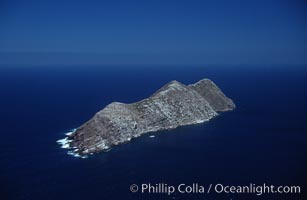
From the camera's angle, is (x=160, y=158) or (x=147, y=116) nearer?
(x=160, y=158)

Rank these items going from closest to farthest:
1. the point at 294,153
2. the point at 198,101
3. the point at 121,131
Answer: the point at 294,153
the point at 121,131
the point at 198,101

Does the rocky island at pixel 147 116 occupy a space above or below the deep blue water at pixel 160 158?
above

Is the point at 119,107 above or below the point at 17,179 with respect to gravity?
above

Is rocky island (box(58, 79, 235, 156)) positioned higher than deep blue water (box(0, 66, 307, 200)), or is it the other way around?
rocky island (box(58, 79, 235, 156))

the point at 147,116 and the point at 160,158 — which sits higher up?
the point at 147,116

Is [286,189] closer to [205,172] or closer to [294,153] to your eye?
[205,172]

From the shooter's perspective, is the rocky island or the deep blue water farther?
the rocky island

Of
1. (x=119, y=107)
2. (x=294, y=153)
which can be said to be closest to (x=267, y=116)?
(x=294, y=153)

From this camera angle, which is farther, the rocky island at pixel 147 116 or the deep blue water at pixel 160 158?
the rocky island at pixel 147 116
